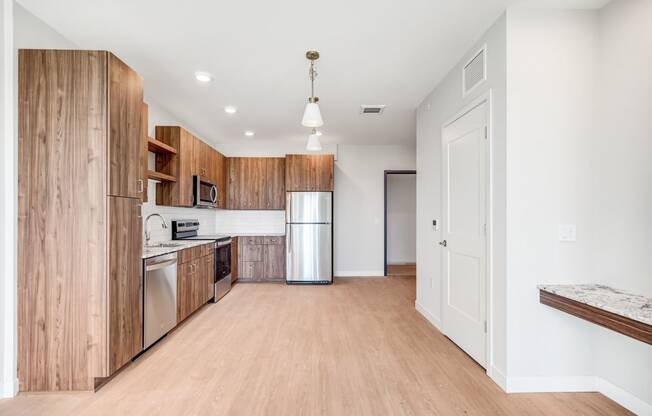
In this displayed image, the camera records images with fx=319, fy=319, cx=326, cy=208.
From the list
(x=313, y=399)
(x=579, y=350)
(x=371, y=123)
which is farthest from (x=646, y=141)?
(x=371, y=123)

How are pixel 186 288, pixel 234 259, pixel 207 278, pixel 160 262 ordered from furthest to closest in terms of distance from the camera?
pixel 234 259
pixel 207 278
pixel 186 288
pixel 160 262

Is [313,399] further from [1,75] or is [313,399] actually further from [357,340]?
[1,75]

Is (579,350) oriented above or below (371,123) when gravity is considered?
below

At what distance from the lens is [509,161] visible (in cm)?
225

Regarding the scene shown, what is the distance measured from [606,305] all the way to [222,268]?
439cm

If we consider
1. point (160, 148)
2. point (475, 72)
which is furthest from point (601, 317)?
point (160, 148)

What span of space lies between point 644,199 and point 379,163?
4811 millimetres

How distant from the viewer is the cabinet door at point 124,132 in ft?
7.61

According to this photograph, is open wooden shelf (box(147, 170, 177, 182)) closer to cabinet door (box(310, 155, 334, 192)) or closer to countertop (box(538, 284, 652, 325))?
cabinet door (box(310, 155, 334, 192))

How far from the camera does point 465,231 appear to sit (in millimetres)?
2871

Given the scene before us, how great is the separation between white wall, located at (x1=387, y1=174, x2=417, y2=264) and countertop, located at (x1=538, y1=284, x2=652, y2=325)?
596cm

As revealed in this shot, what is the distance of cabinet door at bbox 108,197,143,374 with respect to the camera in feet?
7.58

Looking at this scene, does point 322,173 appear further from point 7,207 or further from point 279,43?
point 7,207

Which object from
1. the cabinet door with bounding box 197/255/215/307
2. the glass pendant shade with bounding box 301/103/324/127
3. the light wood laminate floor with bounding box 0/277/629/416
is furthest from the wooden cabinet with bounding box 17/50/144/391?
the cabinet door with bounding box 197/255/215/307
